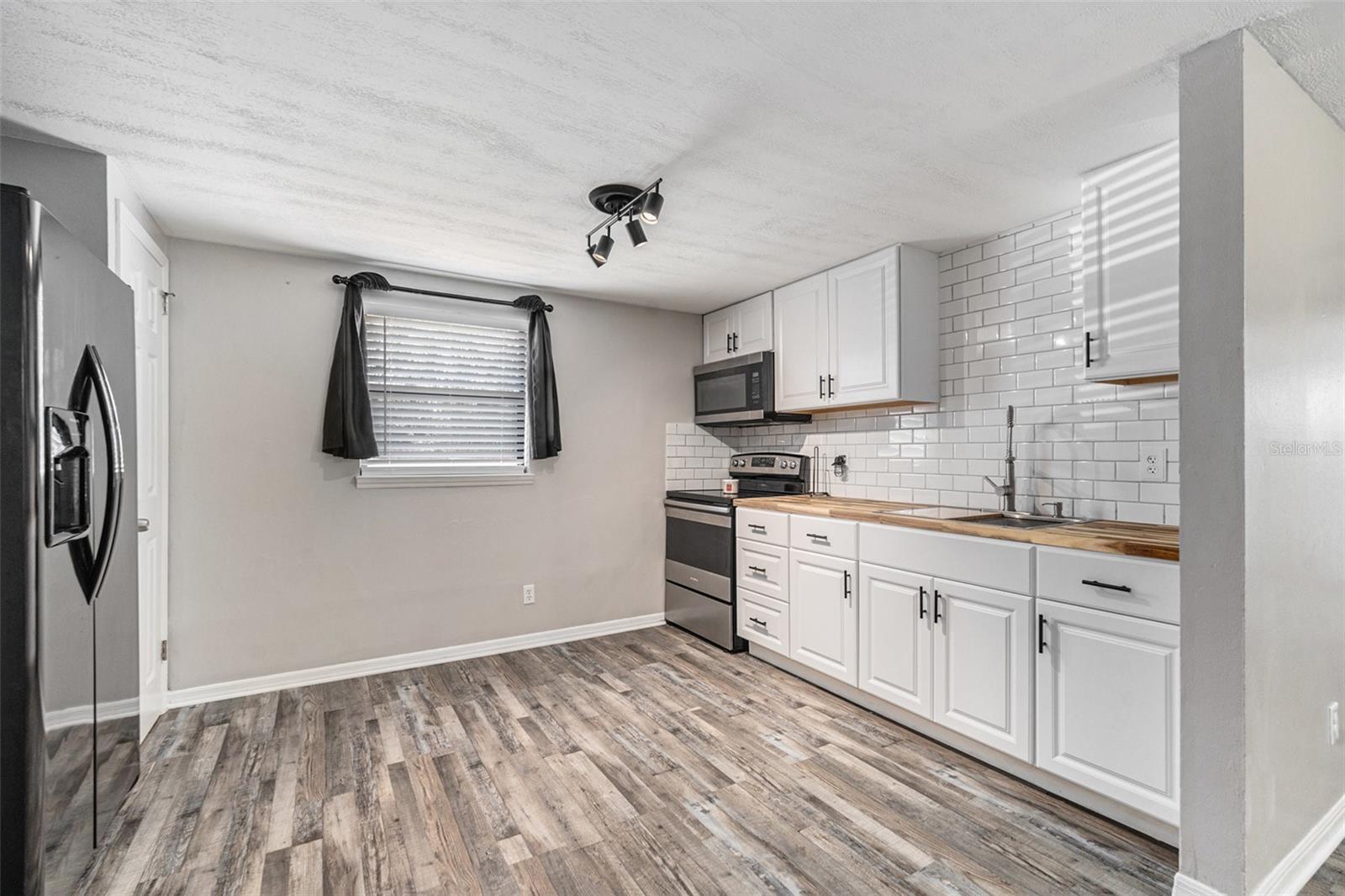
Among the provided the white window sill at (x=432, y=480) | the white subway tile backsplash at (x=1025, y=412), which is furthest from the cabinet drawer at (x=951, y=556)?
the white window sill at (x=432, y=480)

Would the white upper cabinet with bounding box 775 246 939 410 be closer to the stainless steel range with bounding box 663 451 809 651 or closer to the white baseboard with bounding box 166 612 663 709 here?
the stainless steel range with bounding box 663 451 809 651

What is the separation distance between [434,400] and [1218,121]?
353cm

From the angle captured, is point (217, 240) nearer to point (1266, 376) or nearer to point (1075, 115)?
point (1075, 115)

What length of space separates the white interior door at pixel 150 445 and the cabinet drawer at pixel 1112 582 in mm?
3383

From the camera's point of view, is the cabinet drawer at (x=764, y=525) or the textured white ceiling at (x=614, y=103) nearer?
the textured white ceiling at (x=614, y=103)

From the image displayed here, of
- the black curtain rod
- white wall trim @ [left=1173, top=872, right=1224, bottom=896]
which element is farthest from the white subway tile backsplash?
the black curtain rod

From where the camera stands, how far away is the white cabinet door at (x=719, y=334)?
173 inches

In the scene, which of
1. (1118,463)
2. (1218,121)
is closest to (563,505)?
(1118,463)

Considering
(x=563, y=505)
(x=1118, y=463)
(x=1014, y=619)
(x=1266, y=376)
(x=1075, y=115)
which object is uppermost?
(x=1075, y=115)

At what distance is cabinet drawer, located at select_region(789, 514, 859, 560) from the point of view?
298cm

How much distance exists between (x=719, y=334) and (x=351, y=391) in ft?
7.94

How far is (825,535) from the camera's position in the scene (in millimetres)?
3148

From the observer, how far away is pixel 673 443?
454cm

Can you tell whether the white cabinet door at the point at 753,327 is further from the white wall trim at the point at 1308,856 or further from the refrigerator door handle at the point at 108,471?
the refrigerator door handle at the point at 108,471
